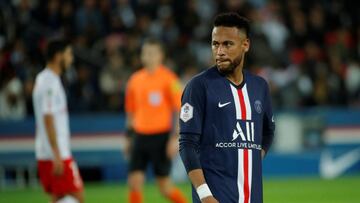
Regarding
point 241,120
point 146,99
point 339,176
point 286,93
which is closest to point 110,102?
point 286,93

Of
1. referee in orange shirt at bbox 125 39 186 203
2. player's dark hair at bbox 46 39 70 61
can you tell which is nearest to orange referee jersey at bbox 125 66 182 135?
referee in orange shirt at bbox 125 39 186 203

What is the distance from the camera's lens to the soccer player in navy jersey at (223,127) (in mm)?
5512

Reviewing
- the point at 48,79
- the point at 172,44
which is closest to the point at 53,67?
the point at 48,79

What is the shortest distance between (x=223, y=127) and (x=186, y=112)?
0.28m

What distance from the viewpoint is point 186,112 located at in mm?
5516

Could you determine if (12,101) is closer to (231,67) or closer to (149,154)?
(149,154)

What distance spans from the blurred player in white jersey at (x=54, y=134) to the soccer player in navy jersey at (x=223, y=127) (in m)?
3.16

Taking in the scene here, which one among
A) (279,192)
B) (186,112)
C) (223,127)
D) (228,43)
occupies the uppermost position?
(228,43)

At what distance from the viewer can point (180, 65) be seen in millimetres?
18281

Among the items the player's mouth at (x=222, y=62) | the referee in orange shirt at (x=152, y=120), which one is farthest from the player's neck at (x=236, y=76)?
the referee in orange shirt at (x=152, y=120)

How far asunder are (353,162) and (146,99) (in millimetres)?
7381

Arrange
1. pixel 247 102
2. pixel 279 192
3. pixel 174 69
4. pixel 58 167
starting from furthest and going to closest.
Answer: pixel 174 69 → pixel 279 192 → pixel 58 167 → pixel 247 102

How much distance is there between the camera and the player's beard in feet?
18.4

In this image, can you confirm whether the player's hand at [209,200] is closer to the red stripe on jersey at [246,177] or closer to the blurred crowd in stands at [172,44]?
the red stripe on jersey at [246,177]
